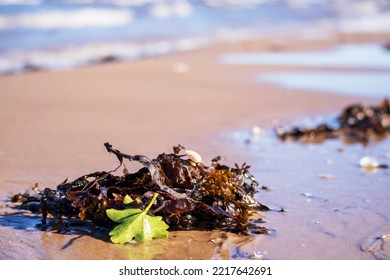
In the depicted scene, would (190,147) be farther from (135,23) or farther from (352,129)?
(135,23)

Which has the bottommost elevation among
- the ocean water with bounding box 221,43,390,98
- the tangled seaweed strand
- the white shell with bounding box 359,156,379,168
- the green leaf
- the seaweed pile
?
the green leaf

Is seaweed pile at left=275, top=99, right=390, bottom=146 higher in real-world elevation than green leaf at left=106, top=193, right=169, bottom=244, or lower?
higher

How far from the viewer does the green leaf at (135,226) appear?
2.71 meters

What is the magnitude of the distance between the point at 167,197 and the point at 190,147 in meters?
1.77

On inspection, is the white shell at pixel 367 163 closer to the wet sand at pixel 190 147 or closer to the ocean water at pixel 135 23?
the wet sand at pixel 190 147

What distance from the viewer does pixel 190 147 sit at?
15.3 feet

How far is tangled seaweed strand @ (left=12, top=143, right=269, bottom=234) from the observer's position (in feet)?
9.49

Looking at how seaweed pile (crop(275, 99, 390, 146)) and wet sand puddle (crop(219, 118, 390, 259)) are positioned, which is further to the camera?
seaweed pile (crop(275, 99, 390, 146))

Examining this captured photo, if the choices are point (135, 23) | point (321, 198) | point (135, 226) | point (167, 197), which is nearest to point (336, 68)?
point (321, 198)

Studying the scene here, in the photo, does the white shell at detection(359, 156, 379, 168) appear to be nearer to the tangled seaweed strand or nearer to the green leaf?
the tangled seaweed strand

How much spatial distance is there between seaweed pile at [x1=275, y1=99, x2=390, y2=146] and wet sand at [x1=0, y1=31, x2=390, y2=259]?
161 mm

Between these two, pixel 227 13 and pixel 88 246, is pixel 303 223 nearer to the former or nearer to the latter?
pixel 88 246

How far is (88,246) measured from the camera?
2.72 metres

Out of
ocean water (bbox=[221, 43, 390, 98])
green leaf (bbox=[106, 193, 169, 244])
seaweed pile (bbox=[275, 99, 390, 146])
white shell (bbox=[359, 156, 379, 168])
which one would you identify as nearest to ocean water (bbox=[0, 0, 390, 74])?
ocean water (bbox=[221, 43, 390, 98])
